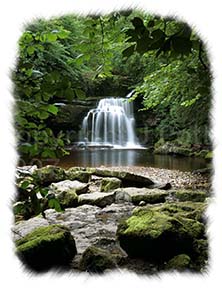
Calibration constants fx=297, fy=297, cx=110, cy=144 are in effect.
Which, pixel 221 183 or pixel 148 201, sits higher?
pixel 221 183

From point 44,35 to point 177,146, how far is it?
11.4 metres

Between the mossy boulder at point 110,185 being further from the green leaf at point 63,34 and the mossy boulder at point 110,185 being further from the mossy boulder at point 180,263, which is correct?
the green leaf at point 63,34

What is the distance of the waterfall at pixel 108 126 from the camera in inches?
563

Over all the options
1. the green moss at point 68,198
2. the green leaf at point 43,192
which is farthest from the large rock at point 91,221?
the green leaf at point 43,192

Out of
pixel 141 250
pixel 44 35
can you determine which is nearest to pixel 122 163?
pixel 141 250

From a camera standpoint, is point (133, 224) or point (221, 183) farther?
point (133, 224)

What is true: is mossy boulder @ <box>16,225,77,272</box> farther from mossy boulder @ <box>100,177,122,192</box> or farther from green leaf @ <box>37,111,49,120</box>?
mossy boulder @ <box>100,177,122,192</box>

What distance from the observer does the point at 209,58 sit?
2.37 feet

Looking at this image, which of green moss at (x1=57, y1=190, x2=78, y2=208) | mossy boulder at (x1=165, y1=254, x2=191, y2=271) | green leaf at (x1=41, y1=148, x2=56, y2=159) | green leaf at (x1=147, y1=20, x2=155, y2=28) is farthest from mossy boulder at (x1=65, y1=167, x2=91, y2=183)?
green leaf at (x1=147, y1=20, x2=155, y2=28)

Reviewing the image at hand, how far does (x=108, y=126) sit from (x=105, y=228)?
447 inches

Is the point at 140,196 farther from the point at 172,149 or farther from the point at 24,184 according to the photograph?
the point at 172,149

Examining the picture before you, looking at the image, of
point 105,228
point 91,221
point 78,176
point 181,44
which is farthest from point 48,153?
point 78,176

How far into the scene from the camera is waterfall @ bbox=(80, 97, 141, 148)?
1429 centimetres

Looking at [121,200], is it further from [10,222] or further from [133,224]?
[10,222]
